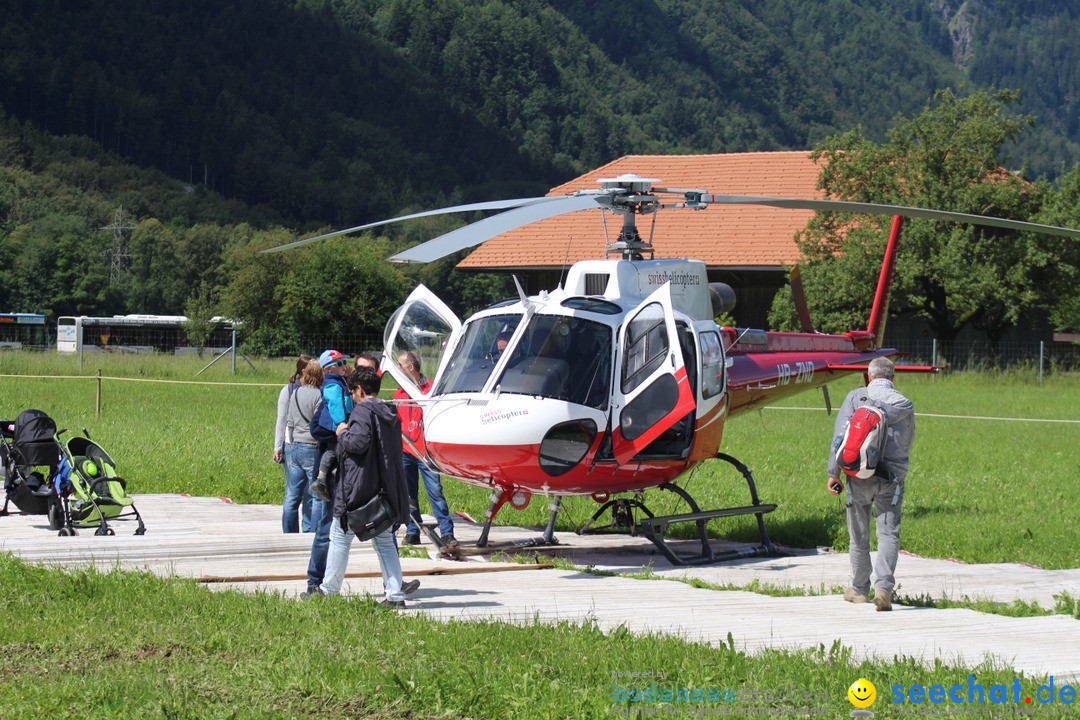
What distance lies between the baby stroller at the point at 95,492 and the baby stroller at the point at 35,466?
0.13 metres

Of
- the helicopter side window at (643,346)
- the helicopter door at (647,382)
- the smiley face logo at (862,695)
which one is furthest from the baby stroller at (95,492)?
the smiley face logo at (862,695)

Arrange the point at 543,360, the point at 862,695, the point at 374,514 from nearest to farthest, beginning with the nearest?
1. the point at 862,695
2. the point at 374,514
3. the point at 543,360

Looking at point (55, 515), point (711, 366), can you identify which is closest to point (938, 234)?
point (711, 366)

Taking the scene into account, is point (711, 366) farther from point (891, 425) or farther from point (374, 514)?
point (374, 514)

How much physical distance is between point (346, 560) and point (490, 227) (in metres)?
2.88

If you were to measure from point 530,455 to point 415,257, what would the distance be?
2124mm

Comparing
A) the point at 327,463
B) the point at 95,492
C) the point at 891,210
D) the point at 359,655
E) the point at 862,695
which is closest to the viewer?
the point at 862,695

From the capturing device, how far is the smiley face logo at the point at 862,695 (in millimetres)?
6023

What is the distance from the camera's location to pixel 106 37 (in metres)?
178

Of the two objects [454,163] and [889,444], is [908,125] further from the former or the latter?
[454,163]

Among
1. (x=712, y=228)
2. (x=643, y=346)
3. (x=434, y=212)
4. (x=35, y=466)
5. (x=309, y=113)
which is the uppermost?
(x=309, y=113)

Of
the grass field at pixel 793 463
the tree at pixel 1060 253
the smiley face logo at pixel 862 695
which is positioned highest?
the tree at pixel 1060 253

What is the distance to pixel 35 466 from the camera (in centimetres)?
1222

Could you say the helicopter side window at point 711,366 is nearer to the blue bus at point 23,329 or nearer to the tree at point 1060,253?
the tree at point 1060,253
